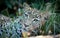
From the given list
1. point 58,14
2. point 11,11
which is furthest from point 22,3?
point 58,14

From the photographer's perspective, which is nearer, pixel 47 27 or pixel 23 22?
pixel 47 27

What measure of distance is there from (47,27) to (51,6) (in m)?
0.77

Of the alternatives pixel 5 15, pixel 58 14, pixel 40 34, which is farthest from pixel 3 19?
pixel 58 14

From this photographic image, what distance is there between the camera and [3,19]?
13.3 feet

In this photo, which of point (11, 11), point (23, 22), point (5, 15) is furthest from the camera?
point (11, 11)

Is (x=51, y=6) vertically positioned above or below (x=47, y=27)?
above

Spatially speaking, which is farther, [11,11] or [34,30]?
[11,11]

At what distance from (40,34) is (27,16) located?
2.06 ft

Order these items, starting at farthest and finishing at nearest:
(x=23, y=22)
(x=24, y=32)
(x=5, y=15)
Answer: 1. (x=5, y=15)
2. (x=23, y=22)
3. (x=24, y=32)

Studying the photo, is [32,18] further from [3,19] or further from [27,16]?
[3,19]

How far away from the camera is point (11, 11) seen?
15.3 ft

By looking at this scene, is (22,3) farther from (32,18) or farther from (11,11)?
(32,18)

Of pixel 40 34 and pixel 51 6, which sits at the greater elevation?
pixel 51 6

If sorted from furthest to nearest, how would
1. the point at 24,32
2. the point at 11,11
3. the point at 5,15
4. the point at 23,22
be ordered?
1. the point at 11,11
2. the point at 5,15
3. the point at 23,22
4. the point at 24,32
